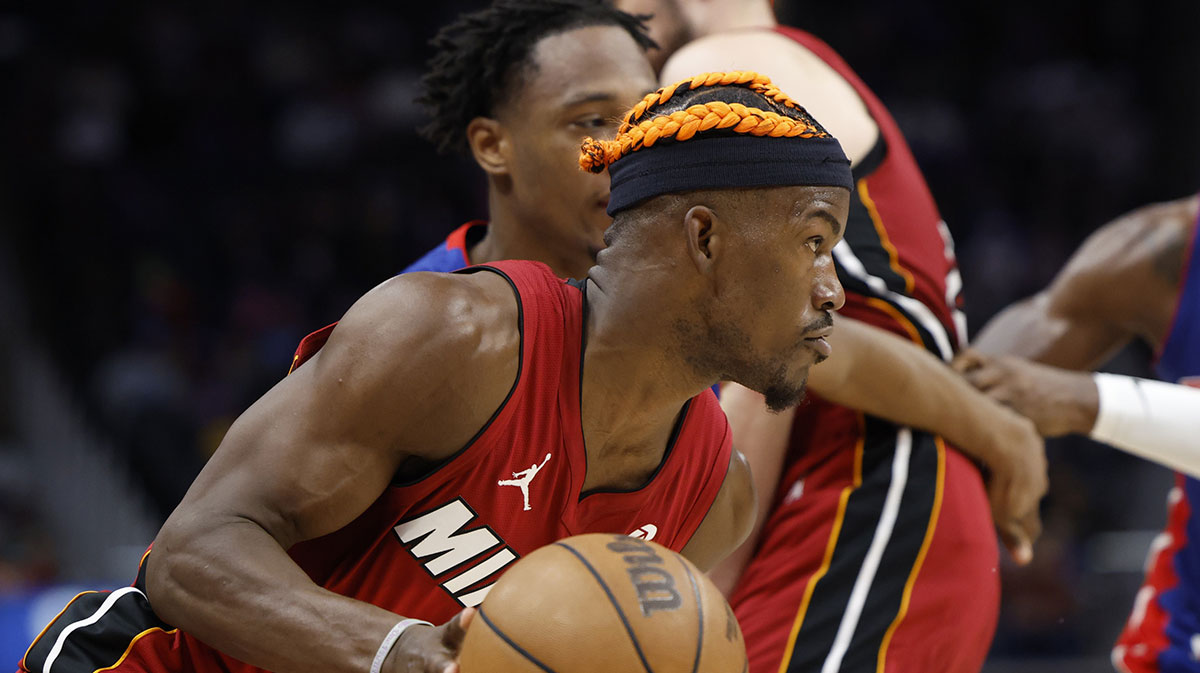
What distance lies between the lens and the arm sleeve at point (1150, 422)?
3.77 m

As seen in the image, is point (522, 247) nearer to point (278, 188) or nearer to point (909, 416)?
point (909, 416)

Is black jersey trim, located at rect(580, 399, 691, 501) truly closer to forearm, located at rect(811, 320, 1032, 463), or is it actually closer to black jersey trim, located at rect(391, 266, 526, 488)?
black jersey trim, located at rect(391, 266, 526, 488)

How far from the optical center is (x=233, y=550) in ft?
6.64

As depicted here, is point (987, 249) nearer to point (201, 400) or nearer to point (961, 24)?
point (961, 24)

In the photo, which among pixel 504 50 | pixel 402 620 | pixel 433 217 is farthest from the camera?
pixel 433 217

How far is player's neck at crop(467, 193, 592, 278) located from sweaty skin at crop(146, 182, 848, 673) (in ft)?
2.49

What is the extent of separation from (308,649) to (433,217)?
8395mm

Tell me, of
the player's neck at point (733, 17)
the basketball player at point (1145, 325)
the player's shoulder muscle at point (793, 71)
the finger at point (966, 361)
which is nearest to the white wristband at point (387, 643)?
the player's shoulder muscle at point (793, 71)

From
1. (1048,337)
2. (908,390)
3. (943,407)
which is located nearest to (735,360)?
(908,390)

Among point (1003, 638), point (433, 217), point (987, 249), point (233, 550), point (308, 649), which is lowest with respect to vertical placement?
point (1003, 638)

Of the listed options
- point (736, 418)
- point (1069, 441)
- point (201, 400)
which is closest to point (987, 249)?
point (1069, 441)

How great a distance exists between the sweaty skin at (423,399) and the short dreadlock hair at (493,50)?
93 centimetres

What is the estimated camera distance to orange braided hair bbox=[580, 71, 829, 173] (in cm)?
231

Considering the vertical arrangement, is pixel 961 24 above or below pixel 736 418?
below
